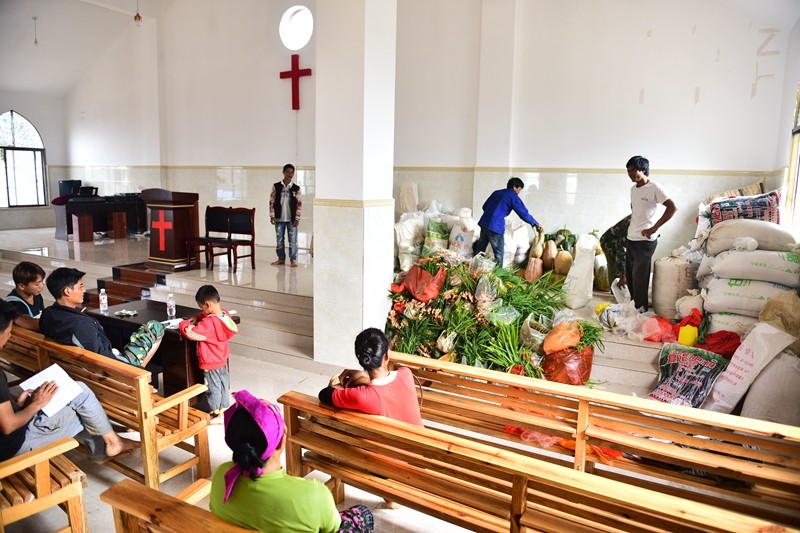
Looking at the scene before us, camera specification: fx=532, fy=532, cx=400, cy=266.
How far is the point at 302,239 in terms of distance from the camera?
32.6 ft

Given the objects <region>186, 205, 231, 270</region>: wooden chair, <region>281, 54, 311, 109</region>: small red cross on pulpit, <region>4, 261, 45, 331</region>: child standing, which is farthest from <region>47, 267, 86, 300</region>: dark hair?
<region>281, 54, 311, 109</region>: small red cross on pulpit

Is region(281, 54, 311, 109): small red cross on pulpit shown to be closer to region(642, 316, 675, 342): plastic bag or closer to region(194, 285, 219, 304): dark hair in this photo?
region(194, 285, 219, 304): dark hair

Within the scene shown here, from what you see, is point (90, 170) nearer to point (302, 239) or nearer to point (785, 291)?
point (302, 239)

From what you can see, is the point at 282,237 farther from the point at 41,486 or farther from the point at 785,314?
the point at 785,314

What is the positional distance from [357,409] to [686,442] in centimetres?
174

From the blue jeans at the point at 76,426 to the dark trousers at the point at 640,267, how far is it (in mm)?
4818

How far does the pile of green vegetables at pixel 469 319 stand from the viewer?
4805 millimetres

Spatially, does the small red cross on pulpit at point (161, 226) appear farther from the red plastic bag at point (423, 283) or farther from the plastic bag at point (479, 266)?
the plastic bag at point (479, 266)

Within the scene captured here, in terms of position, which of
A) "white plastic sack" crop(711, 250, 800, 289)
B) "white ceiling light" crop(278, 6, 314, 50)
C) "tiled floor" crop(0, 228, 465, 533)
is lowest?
"tiled floor" crop(0, 228, 465, 533)

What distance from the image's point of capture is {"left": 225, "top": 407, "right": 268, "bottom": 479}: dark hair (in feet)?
5.85

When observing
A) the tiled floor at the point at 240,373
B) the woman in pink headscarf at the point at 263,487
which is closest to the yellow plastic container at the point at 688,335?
the tiled floor at the point at 240,373

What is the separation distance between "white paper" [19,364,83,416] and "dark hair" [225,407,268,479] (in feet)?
4.64

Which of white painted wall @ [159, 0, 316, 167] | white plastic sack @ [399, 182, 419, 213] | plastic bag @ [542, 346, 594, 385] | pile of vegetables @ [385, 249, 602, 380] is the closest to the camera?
plastic bag @ [542, 346, 594, 385]

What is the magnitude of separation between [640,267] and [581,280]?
0.63m
